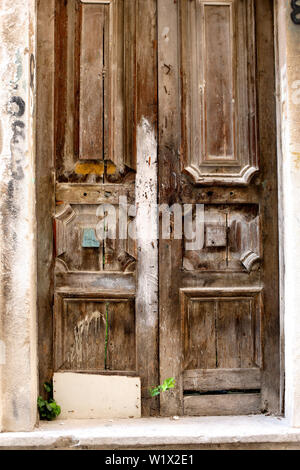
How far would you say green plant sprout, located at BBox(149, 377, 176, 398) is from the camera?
2.88 m

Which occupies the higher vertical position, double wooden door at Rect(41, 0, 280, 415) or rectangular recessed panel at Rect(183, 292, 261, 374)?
double wooden door at Rect(41, 0, 280, 415)

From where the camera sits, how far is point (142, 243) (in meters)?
2.92

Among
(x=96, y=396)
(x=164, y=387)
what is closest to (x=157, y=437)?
(x=164, y=387)

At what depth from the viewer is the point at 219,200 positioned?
9.64 ft

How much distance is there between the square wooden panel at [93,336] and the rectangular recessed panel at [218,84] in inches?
43.7

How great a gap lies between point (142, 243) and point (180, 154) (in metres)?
0.59

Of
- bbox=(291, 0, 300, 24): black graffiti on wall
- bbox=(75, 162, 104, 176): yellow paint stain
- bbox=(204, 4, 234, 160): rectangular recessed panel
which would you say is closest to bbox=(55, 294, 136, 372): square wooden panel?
bbox=(75, 162, 104, 176): yellow paint stain

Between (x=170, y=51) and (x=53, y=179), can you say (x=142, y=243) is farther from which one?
(x=170, y=51)

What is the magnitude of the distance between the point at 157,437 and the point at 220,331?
0.72 meters

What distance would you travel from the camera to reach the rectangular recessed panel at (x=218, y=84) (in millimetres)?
2926

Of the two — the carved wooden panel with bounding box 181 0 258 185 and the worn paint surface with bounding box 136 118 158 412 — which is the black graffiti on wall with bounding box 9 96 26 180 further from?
the carved wooden panel with bounding box 181 0 258 185

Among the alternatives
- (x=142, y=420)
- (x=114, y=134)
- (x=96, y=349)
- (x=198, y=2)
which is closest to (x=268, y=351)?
(x=142, y=420)

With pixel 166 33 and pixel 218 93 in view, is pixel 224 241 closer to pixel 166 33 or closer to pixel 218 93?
pixel 218 93

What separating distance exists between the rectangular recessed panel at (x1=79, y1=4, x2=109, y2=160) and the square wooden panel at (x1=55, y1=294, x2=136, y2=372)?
888 millimetres
